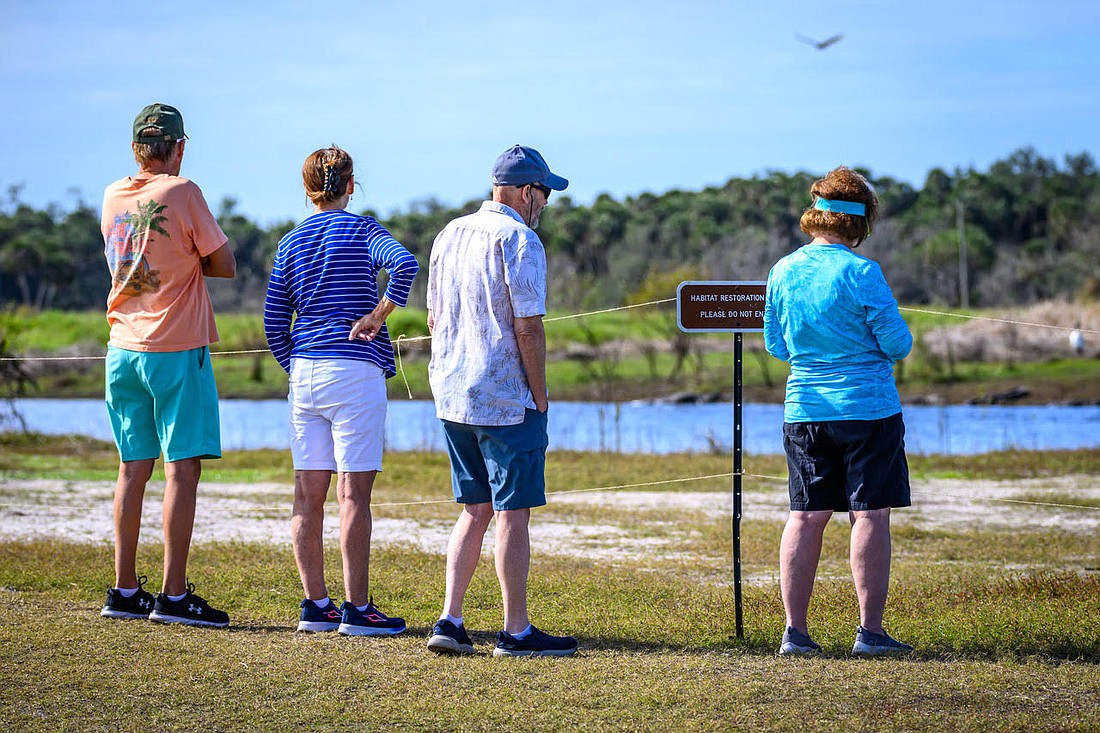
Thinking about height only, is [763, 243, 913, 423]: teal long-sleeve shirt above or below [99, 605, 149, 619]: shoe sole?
above

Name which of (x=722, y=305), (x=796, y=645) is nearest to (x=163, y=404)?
(x=722, y=305)

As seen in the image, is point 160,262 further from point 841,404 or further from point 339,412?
point 841,404

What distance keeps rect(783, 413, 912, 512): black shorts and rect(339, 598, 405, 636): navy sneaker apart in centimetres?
187

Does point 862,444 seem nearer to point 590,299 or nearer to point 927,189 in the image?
point 590,299

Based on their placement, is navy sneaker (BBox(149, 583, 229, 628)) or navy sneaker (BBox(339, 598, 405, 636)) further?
navy sneaker (BBox(149, 583, 229, 628))

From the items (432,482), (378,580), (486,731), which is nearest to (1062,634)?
(486,731)

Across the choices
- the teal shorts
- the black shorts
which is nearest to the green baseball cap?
the teal shorts

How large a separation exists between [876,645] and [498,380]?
76.1 inches

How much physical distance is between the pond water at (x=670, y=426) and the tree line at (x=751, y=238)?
1970 centimetres

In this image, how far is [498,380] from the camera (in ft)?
17.5

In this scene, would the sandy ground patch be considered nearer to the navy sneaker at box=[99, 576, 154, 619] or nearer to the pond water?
the navy sneaker at box=[99, 576, 154, 619]

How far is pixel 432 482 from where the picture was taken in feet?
49.1

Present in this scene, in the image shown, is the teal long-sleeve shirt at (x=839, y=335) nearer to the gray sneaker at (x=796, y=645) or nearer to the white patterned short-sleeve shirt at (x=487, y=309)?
the gray sneaker at (x=796, y=645)

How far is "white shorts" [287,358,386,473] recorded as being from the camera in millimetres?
5719
